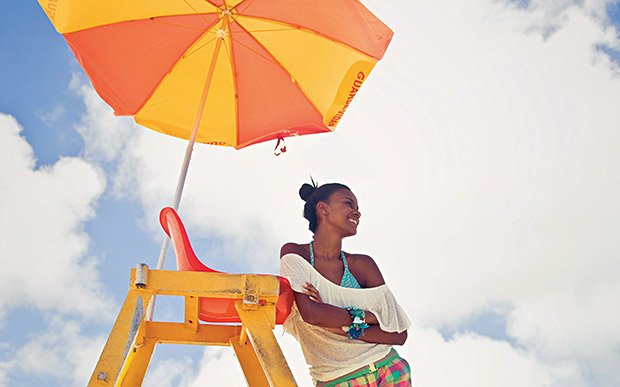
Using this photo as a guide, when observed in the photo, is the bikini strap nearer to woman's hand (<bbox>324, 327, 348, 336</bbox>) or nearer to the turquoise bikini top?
the turquoise bikini top

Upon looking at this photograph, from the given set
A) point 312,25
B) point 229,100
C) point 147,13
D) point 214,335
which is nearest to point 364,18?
point 312,25

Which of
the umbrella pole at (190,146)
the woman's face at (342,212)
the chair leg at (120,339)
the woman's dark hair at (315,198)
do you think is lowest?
the chair leg at (120,339)

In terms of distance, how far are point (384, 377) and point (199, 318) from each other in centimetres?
85

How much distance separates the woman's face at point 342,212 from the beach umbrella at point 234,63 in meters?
1.23

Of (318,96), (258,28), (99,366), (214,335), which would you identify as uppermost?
(258,28)

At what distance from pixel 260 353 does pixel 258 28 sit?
289cm

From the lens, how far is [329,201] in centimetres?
359

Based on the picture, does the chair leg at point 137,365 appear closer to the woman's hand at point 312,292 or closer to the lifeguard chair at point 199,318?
the lifeguard chair at point 199,318

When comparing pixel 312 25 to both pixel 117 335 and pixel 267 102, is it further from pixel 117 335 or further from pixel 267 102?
pixel 117 335

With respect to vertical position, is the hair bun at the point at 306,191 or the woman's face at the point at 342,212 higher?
the hair bun at the point at 306,191

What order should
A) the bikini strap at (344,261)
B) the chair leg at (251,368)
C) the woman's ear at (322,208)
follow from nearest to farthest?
the chair leg at (251,368), the bikini strap at (344,261), the woman's ear at (322,208)

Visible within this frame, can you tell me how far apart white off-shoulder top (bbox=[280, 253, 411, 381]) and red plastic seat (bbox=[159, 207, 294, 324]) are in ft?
0.89

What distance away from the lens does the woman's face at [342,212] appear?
3480 millimetres

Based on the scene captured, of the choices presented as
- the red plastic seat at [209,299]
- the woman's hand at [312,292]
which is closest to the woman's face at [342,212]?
the woman's hand at [312,292]
